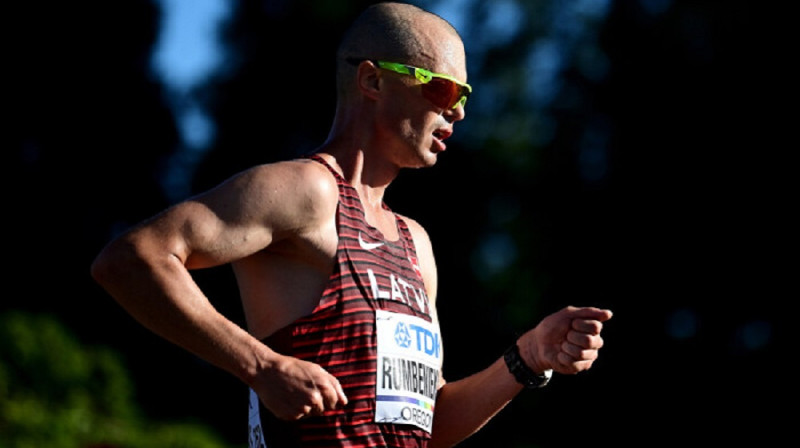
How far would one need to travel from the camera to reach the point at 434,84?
12.3 feet

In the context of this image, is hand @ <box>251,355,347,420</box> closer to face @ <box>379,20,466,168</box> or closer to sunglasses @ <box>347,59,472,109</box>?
face @ <box>379,20,466,168</box>

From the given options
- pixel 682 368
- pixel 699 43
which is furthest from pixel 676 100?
pixel 682 368

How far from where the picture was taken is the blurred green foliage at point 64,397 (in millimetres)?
8914

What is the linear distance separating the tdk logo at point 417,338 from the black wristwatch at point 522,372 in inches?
13.7

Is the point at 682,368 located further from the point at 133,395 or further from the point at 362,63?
the point at 362,63

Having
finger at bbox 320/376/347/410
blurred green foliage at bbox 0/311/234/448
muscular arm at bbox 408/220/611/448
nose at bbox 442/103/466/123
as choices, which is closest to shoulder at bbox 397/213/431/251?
muscular arm at bbox 408/220/611/448

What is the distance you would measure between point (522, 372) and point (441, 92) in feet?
2.85

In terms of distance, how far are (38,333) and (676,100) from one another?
23.9ft

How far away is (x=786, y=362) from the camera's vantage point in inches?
514

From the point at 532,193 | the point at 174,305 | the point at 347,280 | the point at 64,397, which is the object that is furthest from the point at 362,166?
the point at 532,193

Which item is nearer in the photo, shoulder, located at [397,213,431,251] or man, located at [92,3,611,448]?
man, located at [92,3,611,448]

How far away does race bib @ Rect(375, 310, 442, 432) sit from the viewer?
3406 mm

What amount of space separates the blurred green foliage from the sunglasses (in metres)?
5.54

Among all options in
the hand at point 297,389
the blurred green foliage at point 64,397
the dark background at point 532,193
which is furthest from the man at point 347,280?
the dark background at point 532,193
